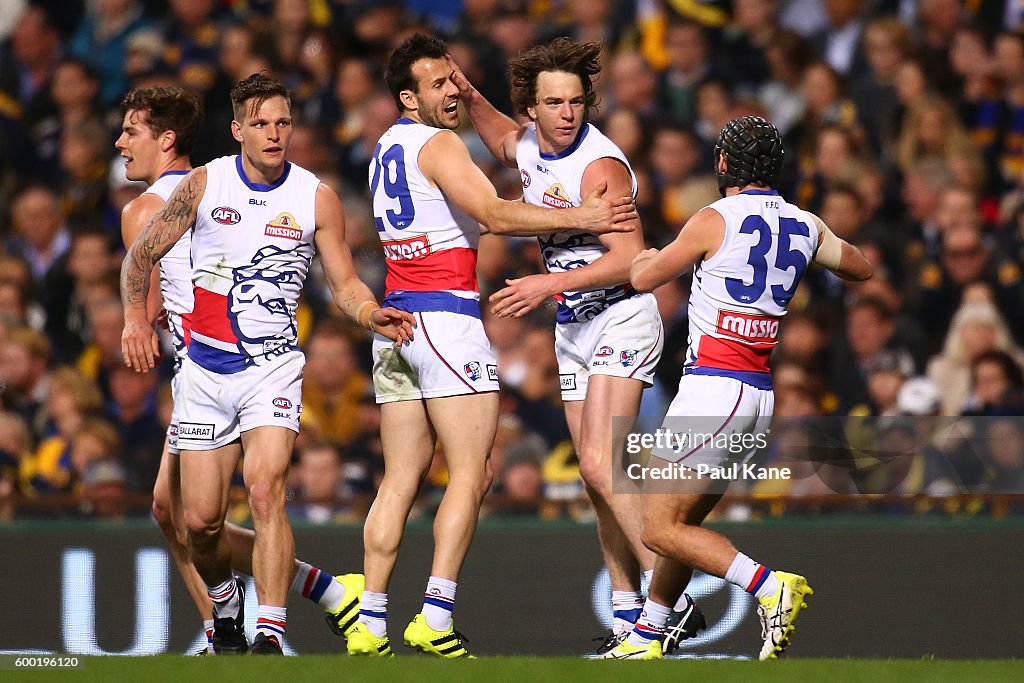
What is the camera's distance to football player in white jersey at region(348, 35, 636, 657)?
6.43m

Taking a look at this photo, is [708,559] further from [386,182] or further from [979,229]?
[979,229]

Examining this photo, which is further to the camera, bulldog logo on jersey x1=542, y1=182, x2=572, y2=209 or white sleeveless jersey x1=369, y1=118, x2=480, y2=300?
bulldog logo on jersey x1=542, y1=182, x2=572, y2=209

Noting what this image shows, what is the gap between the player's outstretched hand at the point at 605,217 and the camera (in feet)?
20.7

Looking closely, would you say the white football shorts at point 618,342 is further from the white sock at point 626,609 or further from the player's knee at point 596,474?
the white sock at point 626,609

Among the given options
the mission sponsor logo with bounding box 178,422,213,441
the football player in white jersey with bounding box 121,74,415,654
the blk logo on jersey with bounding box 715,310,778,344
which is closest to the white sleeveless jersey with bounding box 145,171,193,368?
the football player in white jersey with bounding box 121,74,415,654

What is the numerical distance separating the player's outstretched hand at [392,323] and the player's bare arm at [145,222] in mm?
1381

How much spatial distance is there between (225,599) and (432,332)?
A: 1.82 m

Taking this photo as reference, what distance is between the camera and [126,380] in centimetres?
1046

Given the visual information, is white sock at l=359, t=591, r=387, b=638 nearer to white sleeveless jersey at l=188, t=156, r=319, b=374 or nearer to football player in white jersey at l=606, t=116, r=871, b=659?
football player in white jersey at l=606, t=116, r=871, b=659

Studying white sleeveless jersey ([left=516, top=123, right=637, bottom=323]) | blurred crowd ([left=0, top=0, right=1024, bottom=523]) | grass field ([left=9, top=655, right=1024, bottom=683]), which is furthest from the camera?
blurred crowd ([left=0, top=0, right=1024, bottom=523])

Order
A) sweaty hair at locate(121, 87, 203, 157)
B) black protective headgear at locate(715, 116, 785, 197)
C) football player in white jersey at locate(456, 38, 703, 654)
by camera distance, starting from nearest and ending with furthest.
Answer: black protective headgear at locate(715, 116, 785, 197) < football player in white jersey at locate(456, 38, 703, 654) < sweaty hair at locate(121, 87, 203, 157)

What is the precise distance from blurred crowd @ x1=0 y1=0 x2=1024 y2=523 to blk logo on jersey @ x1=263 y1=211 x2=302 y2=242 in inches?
94.6

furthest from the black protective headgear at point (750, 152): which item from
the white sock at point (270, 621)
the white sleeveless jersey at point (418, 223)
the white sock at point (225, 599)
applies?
the white sock at point (225, 599)

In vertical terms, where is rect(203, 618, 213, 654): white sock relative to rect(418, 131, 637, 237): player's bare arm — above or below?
below
